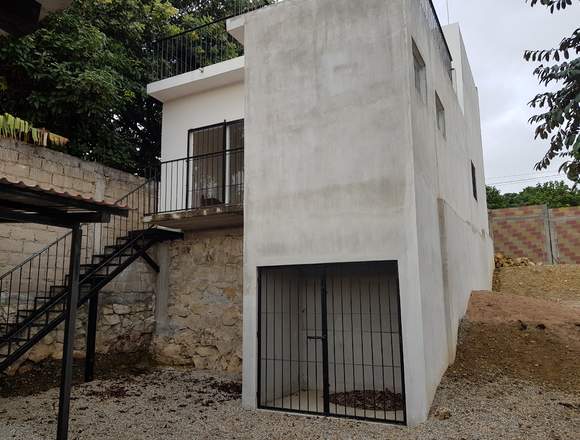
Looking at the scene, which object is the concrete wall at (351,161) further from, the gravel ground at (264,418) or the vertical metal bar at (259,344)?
the gravel ground at (264,418)

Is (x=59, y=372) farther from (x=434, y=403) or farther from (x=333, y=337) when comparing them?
(x=434, y=403)

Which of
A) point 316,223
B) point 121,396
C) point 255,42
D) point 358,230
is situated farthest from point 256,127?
point 121,396

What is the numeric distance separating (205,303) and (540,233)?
439 inches

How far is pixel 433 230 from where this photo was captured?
6531 mm

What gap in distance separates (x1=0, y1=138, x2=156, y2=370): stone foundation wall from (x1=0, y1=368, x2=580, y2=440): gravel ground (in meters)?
1.82

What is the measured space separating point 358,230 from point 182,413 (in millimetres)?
3379

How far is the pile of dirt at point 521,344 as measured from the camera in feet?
21.5

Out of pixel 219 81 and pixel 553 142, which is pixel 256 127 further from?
pixel 553 142

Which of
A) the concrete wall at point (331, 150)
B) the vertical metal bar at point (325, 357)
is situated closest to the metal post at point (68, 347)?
the concrete wall at point (331, 150)

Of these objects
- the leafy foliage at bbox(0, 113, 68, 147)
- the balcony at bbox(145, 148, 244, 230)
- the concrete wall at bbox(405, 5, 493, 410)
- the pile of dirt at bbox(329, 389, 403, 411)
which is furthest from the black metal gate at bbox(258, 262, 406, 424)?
the leafy foliage at bbox(0, 113, 68, 147)

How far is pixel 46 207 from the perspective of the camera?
15.5ft

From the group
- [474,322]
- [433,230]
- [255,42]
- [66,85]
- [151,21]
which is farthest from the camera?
[151,21]

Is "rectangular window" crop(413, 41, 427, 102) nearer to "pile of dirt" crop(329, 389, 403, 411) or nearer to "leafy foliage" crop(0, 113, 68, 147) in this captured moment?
"pile of dirt" crop(329, 389, 403, 411)

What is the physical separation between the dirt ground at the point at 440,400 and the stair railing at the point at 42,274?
3.57 feet
